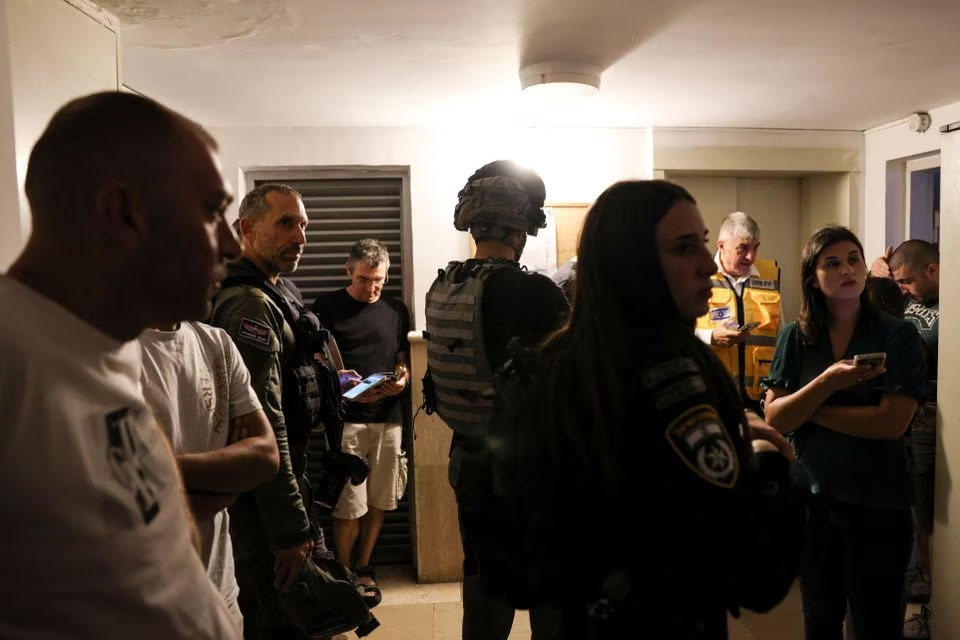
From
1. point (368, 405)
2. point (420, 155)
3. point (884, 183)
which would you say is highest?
point (420, 155)

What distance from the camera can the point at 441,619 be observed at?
12.5 feet

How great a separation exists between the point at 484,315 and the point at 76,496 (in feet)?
5.03

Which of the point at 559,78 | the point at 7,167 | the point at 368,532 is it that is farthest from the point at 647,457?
the point at 368,532

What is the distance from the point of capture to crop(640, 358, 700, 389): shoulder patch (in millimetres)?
1166

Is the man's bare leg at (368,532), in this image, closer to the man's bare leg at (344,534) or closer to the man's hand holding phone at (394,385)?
the man's bare leg at (344,534)

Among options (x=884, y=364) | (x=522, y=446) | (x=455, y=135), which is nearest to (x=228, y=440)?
(x=522, y=446)

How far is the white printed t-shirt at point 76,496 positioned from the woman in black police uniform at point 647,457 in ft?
2.17

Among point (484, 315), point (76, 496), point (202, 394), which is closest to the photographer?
point (76, 496)

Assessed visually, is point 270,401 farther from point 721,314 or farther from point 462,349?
point 721,314

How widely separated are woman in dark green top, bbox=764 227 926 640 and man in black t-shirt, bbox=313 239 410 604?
248 centimetres

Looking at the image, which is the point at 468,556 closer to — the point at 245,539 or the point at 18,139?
the point at 245,539

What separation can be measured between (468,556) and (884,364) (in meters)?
1.41

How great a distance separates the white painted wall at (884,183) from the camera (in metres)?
4.86

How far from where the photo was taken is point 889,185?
5008mm
